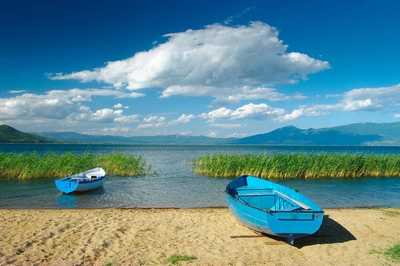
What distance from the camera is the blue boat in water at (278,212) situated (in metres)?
9.13

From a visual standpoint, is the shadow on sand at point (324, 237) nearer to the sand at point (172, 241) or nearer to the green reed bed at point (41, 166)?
the sand at point (172, 241)

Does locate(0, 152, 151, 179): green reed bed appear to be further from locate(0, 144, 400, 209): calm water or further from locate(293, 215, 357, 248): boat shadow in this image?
locate(293, 215, 357, 248): boat shadow

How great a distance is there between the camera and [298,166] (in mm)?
29078

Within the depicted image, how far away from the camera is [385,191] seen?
922 inches

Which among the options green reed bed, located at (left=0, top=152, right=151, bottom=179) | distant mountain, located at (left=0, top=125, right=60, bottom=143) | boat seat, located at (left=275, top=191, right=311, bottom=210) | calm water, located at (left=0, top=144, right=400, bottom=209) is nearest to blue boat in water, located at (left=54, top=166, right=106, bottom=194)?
calm water, located at (left=0, top=144, right=400, bottom=209)

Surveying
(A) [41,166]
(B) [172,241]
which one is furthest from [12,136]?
(B) [172,241]

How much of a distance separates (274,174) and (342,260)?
20.0 metres

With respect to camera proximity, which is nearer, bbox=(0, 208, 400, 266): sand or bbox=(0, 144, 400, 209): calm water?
A: bbox=(0, 208, 400, 266): sand

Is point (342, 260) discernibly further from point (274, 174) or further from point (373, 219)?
point (274, 174)

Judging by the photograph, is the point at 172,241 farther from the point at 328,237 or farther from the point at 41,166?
the point at 41,166

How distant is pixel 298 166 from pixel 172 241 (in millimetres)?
22091

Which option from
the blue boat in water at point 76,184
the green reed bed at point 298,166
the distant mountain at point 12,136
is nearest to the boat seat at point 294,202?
the blue boat in water at point 76,184

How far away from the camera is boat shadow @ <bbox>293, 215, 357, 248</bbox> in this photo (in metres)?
10.1

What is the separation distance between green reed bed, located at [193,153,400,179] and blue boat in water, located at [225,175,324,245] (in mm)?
14330
